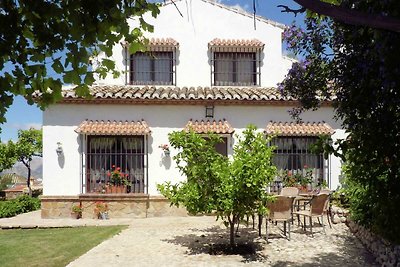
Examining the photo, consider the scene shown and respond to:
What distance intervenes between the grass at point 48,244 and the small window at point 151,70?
6.74 m

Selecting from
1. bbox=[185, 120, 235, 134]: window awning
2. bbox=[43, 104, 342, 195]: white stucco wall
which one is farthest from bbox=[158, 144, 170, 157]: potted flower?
bbox=[185, 120, 235, 134]: window awning

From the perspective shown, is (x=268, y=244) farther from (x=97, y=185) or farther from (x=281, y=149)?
(x=97, y=185)

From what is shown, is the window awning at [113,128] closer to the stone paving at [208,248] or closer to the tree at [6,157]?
the stone paving at [208,248]

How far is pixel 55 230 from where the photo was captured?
11.8 metres

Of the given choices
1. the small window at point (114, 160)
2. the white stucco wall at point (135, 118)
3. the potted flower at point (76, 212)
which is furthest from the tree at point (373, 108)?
the potted flower at point (76, 212)

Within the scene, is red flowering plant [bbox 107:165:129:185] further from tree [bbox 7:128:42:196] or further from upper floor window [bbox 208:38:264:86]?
tree [bbox 7:128:42:196]

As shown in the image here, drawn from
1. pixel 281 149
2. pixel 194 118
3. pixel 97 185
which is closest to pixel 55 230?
pixel 97 185

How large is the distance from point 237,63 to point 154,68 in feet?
11.2

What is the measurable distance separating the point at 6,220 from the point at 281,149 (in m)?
9.73

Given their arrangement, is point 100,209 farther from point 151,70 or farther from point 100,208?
point 151,70

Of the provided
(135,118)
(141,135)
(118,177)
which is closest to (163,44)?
(135,118)

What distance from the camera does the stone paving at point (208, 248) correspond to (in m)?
7.92

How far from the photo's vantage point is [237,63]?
664 inches

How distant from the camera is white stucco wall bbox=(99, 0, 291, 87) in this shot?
55.0 feet
